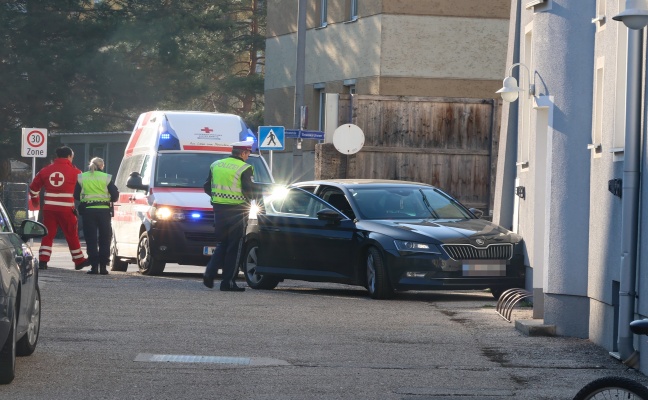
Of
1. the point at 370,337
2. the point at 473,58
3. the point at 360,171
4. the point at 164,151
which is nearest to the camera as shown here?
the point at 370,337

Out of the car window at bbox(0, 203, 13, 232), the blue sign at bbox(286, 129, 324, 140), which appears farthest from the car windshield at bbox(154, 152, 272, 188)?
the car window at bbox(0, 203, 13, 232)

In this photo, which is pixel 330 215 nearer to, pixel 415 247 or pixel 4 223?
pixel 415 247

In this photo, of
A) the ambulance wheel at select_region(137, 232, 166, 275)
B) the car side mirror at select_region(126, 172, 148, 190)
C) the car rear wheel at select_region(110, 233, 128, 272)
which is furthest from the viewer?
the car rear wheel at select_region(110, 233, 128, 272)

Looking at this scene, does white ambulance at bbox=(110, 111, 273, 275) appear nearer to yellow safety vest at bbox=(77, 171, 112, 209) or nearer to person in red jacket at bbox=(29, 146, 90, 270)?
yellow safety vest at bbox=(77, 171, 112, 209)

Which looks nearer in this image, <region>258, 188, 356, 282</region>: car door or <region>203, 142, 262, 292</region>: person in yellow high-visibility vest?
<region>258, 188, 356, 282</region>: car door

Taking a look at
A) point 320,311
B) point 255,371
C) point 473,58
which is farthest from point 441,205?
point 473,58

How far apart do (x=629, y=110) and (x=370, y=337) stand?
10.5ft

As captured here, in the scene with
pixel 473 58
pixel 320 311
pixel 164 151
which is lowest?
pixel 320 311

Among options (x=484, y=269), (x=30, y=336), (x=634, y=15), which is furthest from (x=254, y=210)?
(x=634, y=15)

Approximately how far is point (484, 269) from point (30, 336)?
786cm

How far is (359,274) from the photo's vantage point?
18.9 metres

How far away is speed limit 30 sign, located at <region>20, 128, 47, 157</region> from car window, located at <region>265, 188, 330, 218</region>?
54.2 feet

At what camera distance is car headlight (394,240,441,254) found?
1803cm

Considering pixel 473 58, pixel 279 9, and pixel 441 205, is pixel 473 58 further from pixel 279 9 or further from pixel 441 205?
pixel 441 205
